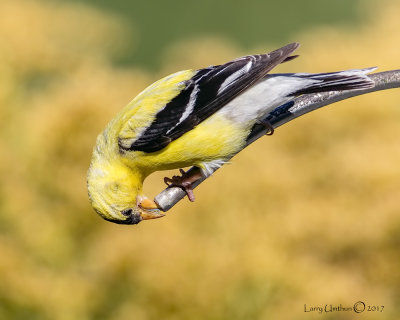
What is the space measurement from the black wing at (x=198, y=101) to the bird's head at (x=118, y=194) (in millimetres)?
98

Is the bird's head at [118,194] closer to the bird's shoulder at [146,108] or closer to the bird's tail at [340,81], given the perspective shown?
the bird's shoulder at [146,108]

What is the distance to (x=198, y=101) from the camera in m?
3.02

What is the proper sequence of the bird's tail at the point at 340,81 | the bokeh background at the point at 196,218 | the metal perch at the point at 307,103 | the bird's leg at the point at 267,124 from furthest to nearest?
the bokeh background at the point at 196,218, the bird's leg at the point at 267,124, the bird's tail at the point at 340,81, the metal perch at the point at 307,103

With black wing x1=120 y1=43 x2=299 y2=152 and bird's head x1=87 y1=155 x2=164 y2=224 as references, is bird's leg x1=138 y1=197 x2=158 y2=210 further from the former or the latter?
black wing x1=120 y1=43 x2=299 y2=152

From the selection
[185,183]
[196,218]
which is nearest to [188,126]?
[185,183]

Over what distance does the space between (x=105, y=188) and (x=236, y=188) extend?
962mm

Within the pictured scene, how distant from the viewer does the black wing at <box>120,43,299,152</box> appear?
2956 millimetres

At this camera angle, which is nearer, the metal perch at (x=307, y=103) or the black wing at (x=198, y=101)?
the metal perch at (x=307, y=103)

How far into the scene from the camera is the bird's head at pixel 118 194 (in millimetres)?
2949

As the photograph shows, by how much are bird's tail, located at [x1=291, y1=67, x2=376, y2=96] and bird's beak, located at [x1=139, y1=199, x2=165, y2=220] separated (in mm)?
620

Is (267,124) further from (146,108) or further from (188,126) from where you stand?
(146,108)

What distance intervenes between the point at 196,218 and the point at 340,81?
1.12 metres

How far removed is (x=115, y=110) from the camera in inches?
154

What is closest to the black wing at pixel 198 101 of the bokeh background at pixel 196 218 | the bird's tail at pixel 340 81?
the bird's tail at pixel 340 81
